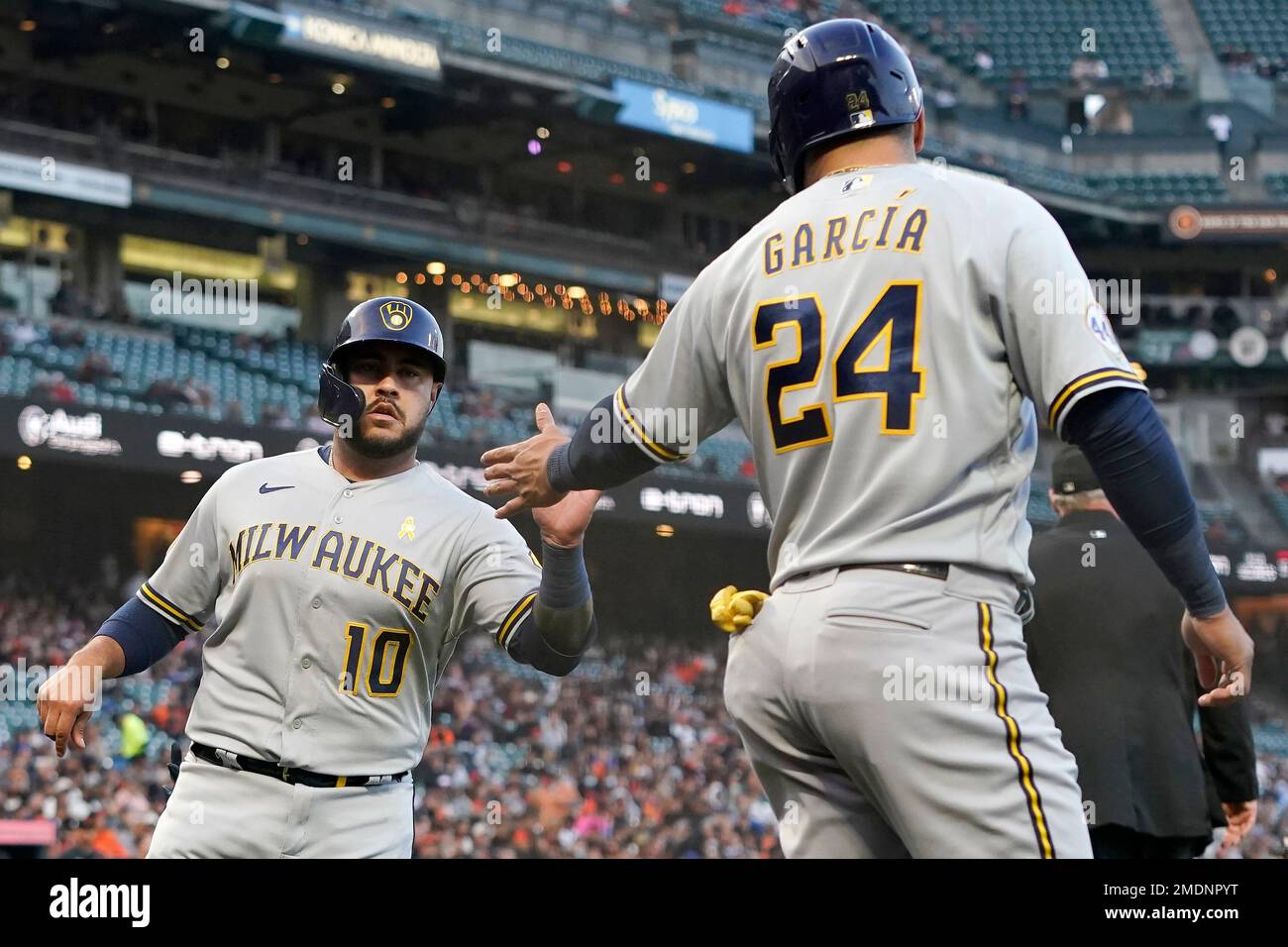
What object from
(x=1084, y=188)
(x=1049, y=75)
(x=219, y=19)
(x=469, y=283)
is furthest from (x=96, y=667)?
(x=1049, y=75)

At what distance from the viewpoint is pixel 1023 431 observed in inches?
112

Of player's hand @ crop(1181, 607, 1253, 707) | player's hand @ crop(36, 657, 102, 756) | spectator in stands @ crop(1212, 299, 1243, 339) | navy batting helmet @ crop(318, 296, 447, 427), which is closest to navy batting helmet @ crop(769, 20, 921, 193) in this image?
player's hand @ crop(1181, 607, 1253, 707)

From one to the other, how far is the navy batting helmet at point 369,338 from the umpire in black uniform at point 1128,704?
5.88 feet

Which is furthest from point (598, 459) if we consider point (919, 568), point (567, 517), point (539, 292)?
point (539, 292)

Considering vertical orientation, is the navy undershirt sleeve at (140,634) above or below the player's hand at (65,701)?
above

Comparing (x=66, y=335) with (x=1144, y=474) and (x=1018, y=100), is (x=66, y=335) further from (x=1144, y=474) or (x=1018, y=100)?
(x=1018, y=100)

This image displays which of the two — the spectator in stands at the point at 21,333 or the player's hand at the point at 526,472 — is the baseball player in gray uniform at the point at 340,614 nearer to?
the player's hand at the point at 526,472

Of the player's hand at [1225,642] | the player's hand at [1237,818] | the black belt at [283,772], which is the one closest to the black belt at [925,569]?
the player's hand at [1225,642]

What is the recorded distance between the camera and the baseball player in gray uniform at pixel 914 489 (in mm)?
2623

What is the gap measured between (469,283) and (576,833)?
14134 millimetres

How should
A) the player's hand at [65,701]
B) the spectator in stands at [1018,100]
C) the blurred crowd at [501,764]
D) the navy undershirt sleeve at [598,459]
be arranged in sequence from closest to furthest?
the navy undershirt sleeve at [598,459]
the player's hand at [65,701]
the blurred crowd at [501,764]
the spectator in stands at [1018,100]

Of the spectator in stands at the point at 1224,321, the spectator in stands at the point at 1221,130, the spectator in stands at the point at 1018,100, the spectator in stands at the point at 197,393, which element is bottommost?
the spectator in stands at the point at 197,393

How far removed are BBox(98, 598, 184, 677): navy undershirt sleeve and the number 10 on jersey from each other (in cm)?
191

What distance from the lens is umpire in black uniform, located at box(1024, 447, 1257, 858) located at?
14.6ft
